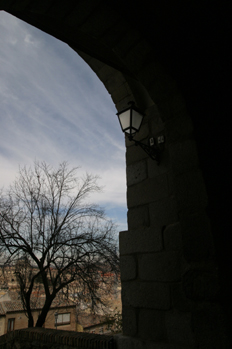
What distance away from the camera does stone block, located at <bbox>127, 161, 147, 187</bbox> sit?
2068 mm

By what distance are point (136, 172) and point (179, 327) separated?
4.05 feet

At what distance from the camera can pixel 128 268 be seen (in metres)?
1.90

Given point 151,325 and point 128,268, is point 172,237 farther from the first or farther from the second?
point 151,325

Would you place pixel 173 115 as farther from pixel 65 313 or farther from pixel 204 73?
pixel 65 313

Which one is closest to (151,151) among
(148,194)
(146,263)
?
(148,194)

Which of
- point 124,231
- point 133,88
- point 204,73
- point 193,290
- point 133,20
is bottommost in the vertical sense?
point 193,290

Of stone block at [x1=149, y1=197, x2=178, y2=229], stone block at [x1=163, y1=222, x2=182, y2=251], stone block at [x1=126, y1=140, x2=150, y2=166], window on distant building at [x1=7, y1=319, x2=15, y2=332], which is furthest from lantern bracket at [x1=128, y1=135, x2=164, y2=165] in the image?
window on distant building at [x1=7, y1=319, x2=15, y2=332]

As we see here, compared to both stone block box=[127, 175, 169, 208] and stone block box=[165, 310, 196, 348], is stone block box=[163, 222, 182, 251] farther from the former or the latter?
stone block box=[165, 310, 196, 348]

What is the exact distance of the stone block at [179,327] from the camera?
1451mm

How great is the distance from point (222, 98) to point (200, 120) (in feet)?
0.82

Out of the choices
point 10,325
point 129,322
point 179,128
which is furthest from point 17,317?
point 179,128

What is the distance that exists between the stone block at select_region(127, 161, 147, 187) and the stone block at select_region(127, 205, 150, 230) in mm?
263

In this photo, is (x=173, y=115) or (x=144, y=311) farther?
(x=144, y=311)

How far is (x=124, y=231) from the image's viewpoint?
2.00 meters
